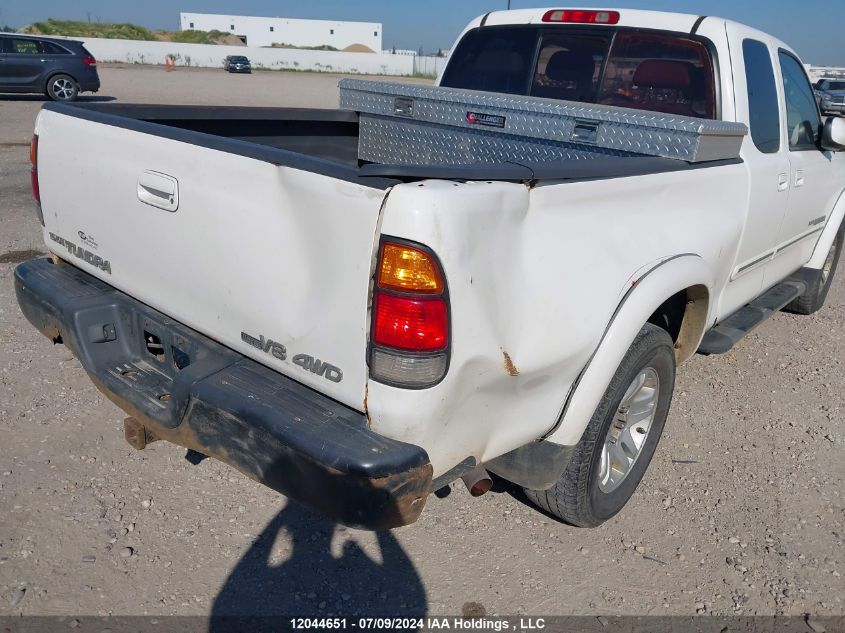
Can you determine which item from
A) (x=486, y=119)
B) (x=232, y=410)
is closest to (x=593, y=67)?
(x=486, y=119)

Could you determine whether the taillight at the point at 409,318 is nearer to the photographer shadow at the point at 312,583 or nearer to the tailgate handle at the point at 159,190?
the tailgate handle at the point at 159,190

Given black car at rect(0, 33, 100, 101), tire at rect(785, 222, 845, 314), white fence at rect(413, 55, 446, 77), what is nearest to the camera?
tire at rect(785, 222, 845, 314)

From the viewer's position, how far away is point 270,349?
226cm

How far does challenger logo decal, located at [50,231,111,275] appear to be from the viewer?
2875 mm

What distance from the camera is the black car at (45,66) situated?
59.1 ft

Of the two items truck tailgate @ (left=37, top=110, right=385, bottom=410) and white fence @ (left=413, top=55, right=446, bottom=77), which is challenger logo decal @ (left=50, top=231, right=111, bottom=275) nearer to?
truck tailgate @ (left=37, top=110, right=385, bottom=410)

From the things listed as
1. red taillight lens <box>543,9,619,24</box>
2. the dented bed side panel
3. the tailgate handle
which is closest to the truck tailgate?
the tailgate handle

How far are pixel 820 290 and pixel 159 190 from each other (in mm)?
5223

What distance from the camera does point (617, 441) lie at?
302 centimetres

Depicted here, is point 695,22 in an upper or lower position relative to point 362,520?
upper

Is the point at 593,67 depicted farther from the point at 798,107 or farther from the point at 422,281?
the point at 422,281

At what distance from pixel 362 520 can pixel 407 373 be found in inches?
17.1

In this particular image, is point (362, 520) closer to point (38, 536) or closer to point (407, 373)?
point (407, 373)

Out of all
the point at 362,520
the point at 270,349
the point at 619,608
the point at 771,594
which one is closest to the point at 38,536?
the point at 270,349
